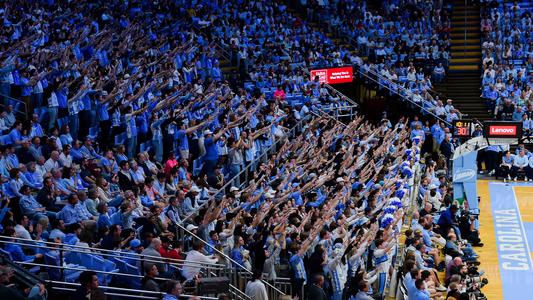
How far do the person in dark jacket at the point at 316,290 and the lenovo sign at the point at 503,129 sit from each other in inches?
613

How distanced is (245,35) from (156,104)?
1155 centimetres

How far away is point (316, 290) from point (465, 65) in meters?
26.8

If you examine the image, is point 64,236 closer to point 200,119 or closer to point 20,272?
point 20,272

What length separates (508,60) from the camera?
37188mm

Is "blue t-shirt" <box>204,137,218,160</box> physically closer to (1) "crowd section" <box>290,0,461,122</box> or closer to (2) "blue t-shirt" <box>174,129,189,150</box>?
(2) "blue t-shirt" <box>174,129,189,150</box>

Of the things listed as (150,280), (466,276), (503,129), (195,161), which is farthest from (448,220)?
(150,280)

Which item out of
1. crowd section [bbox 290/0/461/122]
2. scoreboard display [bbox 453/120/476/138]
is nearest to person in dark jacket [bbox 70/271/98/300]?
scoreboard display [bbox 453/120/476/138]

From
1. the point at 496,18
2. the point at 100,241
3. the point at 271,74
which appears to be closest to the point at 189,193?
the point at 100,241

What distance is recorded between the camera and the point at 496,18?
130 ft

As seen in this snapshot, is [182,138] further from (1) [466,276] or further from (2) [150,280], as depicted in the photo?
(2) [150,280]

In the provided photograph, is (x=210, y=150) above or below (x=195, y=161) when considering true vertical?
above

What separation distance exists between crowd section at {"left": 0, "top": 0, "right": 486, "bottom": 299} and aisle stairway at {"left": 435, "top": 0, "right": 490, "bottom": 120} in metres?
2.93

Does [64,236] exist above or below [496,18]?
below

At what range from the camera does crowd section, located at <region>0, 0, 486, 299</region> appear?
45.6 ft
